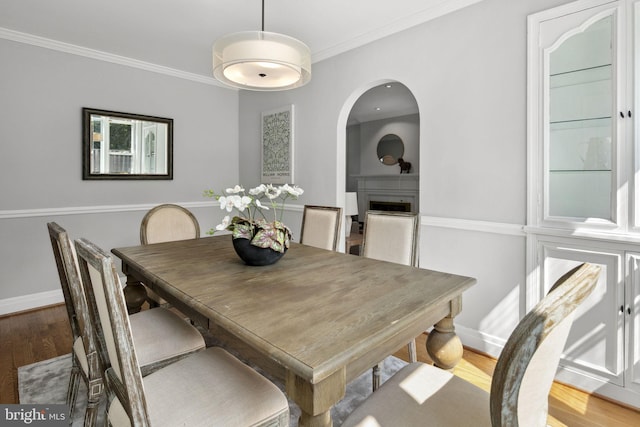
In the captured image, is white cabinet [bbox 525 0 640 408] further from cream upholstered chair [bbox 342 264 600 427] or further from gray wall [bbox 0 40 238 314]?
gray wall [bbox 0 40 238 314]

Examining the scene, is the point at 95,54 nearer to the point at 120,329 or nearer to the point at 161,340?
the point at 161,340

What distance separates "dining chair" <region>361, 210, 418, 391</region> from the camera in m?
2.12

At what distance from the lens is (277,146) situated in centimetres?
411

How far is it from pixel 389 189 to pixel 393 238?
4604 mm

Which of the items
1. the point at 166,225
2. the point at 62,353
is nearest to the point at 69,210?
the point at 166,225

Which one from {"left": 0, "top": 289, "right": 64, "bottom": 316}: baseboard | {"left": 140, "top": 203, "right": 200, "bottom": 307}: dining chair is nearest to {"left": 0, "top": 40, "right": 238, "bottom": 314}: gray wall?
{"left": 0, "top": 289, "right": 64, "bottom": 316}: baseboard

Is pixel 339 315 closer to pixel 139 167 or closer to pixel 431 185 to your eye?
pixel 431 185

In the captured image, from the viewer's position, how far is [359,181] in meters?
7.29

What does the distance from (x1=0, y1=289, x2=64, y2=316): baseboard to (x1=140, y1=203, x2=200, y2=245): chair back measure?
1588 millimetres

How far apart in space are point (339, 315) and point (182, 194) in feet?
12.1

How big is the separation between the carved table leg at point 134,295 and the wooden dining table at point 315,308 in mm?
211

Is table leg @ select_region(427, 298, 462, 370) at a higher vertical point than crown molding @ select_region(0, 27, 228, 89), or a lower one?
lower

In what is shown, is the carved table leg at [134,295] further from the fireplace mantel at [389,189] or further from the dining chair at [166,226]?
the fireplace mantel at [389,189]

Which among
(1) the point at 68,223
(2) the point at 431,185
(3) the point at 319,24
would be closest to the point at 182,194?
(1) the point at 68,223
